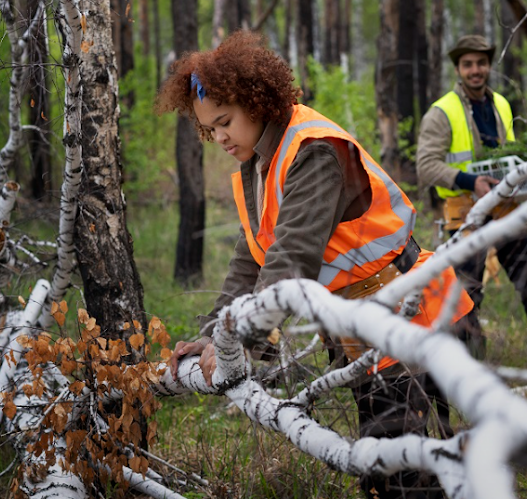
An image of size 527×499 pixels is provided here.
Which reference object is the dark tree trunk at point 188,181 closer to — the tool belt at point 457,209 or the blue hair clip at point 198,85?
the tool belt at point 457,209

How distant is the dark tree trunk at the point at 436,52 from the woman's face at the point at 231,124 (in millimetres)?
10003

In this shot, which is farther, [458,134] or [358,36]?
[358,36]

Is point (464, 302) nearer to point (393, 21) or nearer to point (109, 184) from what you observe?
point (109, 184)

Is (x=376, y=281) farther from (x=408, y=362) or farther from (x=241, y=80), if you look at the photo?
(x=408, y=362)

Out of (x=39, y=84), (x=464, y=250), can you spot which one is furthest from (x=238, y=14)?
(x=464, y=250)

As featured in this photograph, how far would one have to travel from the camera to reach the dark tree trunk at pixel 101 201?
10.9 ft

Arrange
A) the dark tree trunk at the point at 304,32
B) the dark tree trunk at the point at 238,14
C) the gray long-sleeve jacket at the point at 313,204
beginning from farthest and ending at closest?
the dark tree trunk at the point at 238,14
the dark tree trunk at the point at 304,32
the gray long-sleeve jacket at the point at 313,204

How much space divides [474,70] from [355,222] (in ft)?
11.3

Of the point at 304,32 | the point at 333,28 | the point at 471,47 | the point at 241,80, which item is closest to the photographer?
the point at 241,80

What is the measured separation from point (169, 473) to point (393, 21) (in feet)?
25.7

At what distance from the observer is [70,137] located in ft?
9.99

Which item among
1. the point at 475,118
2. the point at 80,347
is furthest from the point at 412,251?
the point at 475,118

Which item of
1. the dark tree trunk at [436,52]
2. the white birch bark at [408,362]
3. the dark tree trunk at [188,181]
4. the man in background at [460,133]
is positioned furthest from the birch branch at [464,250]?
the dark tree trunk at [436,52]

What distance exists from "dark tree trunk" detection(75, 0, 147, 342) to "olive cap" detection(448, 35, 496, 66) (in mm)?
3207
